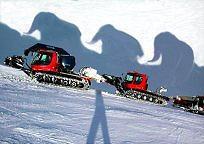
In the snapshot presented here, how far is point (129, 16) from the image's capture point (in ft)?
107

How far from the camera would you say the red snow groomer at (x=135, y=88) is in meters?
20.3

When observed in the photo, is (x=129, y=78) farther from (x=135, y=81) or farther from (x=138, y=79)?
(x=138, y=79)

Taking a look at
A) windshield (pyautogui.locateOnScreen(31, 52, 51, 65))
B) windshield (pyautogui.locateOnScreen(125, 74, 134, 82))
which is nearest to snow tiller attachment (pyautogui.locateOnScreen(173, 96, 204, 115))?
windshield (pyautogui.locateOnScreen(125, 74, 134, 82))

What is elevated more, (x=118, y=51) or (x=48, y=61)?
(x=118, y=51)

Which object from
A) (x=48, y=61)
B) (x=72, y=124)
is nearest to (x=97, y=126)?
(x=72, y=124)

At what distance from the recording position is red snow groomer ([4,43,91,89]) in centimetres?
1736

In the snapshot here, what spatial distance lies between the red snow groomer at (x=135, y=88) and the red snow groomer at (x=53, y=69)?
97.0 inches

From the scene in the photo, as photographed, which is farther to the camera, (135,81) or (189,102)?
(189,102)

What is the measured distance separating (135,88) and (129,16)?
44.4 ft

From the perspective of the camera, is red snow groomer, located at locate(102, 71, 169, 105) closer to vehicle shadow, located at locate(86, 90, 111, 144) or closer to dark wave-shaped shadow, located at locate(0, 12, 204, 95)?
dark wave-shaped shadow, located at locate(0, 12, 204, 95)

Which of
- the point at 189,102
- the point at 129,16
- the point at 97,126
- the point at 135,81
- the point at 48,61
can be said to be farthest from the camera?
the point at 129,16

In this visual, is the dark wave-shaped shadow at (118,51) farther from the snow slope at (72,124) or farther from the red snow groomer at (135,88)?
the snow slope at (72,124)

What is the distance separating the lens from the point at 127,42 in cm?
3006

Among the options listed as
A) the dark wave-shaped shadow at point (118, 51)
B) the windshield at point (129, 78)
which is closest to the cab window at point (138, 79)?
the windshield at point (129, 78)
